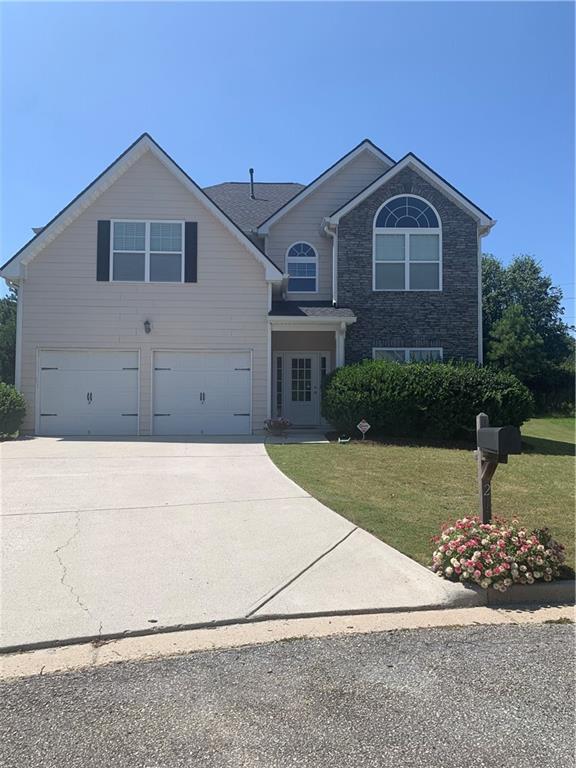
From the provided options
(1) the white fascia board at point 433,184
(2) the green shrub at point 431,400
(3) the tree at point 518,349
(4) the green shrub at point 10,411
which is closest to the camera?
(2) the green shrub at point 431,400

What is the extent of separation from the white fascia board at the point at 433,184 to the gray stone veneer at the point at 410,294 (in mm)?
139

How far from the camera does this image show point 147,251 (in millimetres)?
16125

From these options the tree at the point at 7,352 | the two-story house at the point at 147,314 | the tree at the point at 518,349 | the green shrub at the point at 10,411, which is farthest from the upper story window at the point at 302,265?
the tree at the point at 518,349

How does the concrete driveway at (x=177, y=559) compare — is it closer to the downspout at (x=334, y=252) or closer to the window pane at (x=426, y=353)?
the downspout at (x=334, y=252)

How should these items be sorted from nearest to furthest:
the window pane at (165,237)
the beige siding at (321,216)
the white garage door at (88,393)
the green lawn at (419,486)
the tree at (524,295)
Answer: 1. the green lawn at (419,486)
2. the white garage door at (88,393)
3. the window pane at (165,237)
4. the beige siding at (321,216)
5. the tree at (524,295)

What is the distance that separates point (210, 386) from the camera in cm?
1617

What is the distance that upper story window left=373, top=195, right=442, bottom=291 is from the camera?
17.5 metres

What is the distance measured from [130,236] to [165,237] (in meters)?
0.93

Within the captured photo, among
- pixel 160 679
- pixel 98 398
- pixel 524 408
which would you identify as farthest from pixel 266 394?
pixel 160 679

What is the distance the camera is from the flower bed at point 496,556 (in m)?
4.95

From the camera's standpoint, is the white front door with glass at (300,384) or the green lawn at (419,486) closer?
the green lawn at (419,486)

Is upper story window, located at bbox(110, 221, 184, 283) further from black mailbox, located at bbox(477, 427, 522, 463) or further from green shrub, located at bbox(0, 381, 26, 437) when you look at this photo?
black mailbox, located at bbox(477, 427, 522, 463)

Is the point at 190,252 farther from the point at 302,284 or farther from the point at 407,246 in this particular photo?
the point at 407,246

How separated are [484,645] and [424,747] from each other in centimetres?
138
